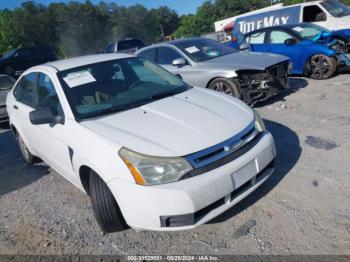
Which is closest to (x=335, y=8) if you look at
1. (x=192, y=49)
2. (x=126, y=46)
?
(x=192, y=49)

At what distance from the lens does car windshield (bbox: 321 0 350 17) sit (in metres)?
10.8

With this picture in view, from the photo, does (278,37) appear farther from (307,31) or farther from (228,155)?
(228,155)

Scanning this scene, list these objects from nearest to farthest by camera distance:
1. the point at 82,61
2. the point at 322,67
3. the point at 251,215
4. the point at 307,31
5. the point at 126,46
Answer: the point at 251,215 < the point at 82,61 < the point at 322,67 < the point at 307,31 < the point at 126,46

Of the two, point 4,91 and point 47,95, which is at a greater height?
point 47,95

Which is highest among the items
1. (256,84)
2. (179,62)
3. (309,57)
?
(179,62)

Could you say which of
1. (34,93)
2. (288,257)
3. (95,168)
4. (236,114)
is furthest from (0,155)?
(288,257)

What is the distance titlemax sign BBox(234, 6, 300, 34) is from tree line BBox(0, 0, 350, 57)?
56.4 meters

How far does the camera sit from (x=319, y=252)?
2.52m

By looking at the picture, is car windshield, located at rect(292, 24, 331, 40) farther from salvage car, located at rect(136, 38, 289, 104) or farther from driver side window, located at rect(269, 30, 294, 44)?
salvage car, located at rect(136, 38, 289, 104)

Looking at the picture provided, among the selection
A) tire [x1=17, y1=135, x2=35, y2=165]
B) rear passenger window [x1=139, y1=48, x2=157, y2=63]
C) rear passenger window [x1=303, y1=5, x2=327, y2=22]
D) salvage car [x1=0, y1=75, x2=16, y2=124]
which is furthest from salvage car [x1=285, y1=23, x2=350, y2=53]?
salvage car [x1=0, y1=75, x2=16, y2=124]

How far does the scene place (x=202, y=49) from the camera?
22.9 feet

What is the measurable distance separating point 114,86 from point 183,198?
5.72 feet

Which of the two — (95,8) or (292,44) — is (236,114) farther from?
(95,8)

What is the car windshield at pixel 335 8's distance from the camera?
10.8 m
